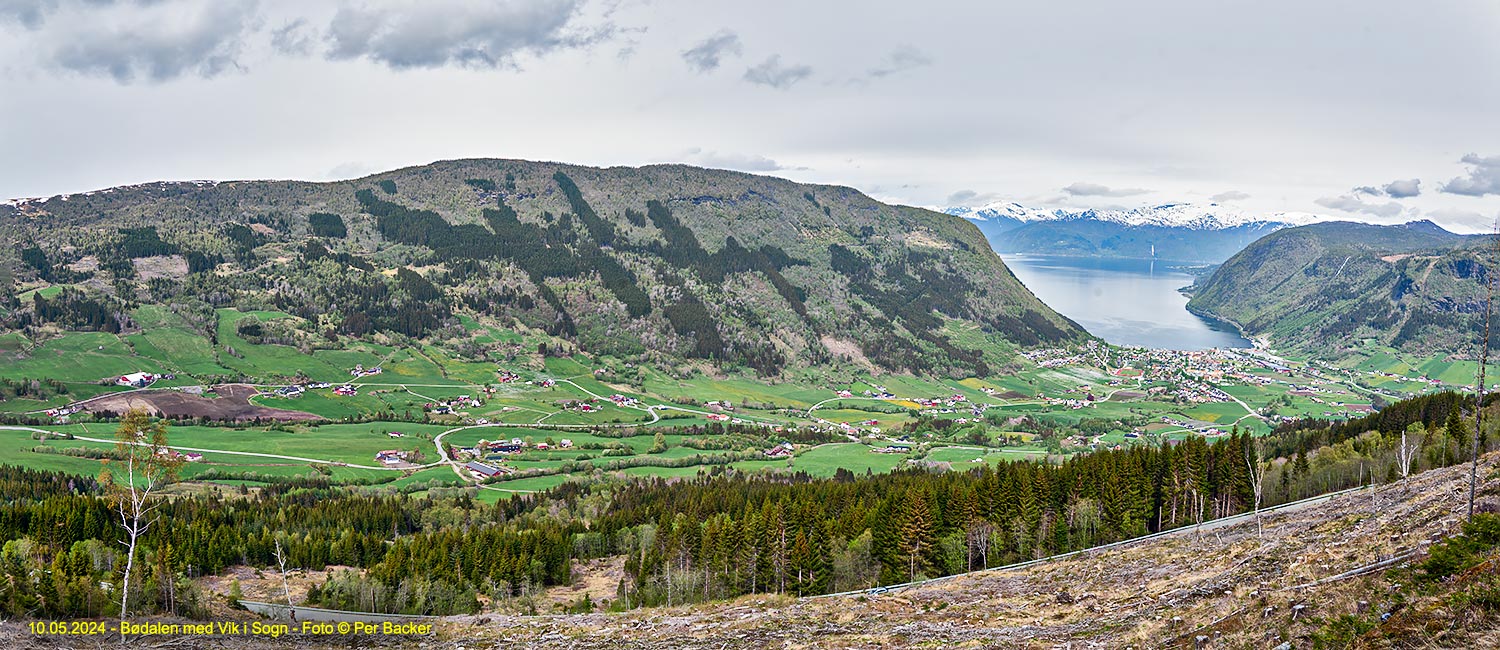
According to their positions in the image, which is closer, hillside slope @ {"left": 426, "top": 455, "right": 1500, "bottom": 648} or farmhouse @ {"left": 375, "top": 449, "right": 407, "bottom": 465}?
hillside slope @ {"left": 426, "top": 455, "right": 1500, "bottom": 648}

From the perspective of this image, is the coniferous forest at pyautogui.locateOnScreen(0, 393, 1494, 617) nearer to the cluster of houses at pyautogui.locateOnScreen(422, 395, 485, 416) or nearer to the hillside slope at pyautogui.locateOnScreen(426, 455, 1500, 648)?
the hillside slope at pyautogui.locateOnScreen(426, 455, 1500, 648)

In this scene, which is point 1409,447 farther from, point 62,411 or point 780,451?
point 62,411

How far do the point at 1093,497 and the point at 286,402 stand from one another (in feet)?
516

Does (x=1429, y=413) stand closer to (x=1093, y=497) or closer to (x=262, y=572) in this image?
(x=1093, y=497)

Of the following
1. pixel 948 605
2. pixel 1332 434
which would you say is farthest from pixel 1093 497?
pixel 1332 434

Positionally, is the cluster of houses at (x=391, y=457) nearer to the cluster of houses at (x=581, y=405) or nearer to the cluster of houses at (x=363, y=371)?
the cluster of houses at (x=581, y=405)

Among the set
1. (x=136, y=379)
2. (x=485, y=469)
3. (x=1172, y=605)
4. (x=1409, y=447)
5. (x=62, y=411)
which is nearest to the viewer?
(x=1172, y=605)

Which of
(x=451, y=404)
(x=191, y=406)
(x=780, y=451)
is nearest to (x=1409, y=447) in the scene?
(x=780, y=451)

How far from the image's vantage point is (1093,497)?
232 ft

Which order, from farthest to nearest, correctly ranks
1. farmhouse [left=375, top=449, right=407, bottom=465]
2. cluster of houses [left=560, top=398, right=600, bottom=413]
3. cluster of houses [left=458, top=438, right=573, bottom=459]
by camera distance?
cluster of houses [left=560, top=398, right=600, bottom=413] < cluster of houses [left=458, top=438, right=573, bottom=459] < farmhouse [left=375, top=449, right=407, bottom=465]

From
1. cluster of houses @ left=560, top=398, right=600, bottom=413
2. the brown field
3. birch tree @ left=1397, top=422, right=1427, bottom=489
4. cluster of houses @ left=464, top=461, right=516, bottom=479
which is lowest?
cluster of houses @ left=464, top=461, right=516, bottom=479

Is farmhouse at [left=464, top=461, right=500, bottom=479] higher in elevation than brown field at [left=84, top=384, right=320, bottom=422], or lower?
lower

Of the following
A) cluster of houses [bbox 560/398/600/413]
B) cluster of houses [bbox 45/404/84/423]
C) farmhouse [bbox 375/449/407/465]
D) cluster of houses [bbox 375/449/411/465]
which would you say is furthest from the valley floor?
cluster of houses [bbox 45/404/84/423]

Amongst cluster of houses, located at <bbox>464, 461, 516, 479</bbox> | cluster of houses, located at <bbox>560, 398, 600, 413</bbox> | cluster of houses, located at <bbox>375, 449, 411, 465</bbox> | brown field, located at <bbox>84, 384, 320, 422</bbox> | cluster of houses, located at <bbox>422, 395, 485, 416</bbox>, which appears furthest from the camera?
cluster of houses, located at <bbox>560, 398, 600, 413</bbox>
